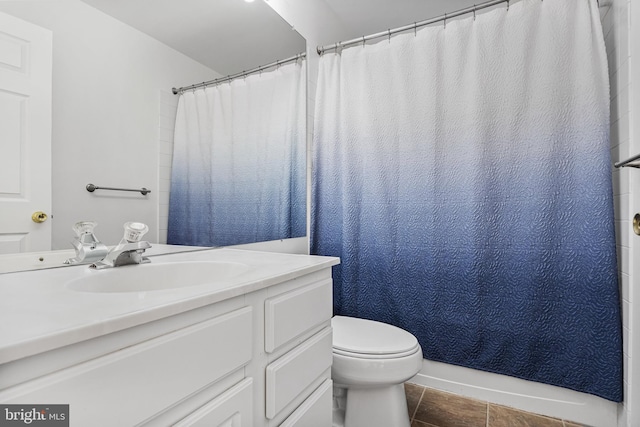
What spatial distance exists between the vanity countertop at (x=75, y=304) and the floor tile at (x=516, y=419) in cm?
130

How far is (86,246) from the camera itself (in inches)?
35.0

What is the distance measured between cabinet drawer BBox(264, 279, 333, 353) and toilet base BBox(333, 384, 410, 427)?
1.56 ft

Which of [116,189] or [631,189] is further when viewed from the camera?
[631,189]

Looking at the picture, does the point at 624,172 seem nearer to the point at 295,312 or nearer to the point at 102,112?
the point at 295,312

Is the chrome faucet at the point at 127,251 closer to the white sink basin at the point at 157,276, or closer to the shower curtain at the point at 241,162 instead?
the white sink basin at the point at 157,276

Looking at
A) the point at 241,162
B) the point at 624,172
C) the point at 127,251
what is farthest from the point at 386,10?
the point at 127,251

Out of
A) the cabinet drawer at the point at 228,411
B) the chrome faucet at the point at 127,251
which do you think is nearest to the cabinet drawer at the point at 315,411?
the cabinet drawer at the point at 228,411

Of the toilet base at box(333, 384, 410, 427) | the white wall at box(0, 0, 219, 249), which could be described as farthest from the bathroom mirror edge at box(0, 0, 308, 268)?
the toilet base at box(333, 384, 410, 427)

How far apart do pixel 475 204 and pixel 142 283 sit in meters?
1.44

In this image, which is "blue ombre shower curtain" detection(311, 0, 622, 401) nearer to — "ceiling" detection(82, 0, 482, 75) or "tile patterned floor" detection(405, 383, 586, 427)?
"tile patterned floor" detection(405, 383, 586, 427)

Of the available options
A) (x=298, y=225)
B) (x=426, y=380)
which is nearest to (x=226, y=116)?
(x=298, y=225)

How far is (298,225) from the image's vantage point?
184 centimetres

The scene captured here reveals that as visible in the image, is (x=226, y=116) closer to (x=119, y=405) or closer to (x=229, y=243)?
(x=229, y=243)

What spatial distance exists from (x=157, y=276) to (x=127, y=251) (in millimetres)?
118
